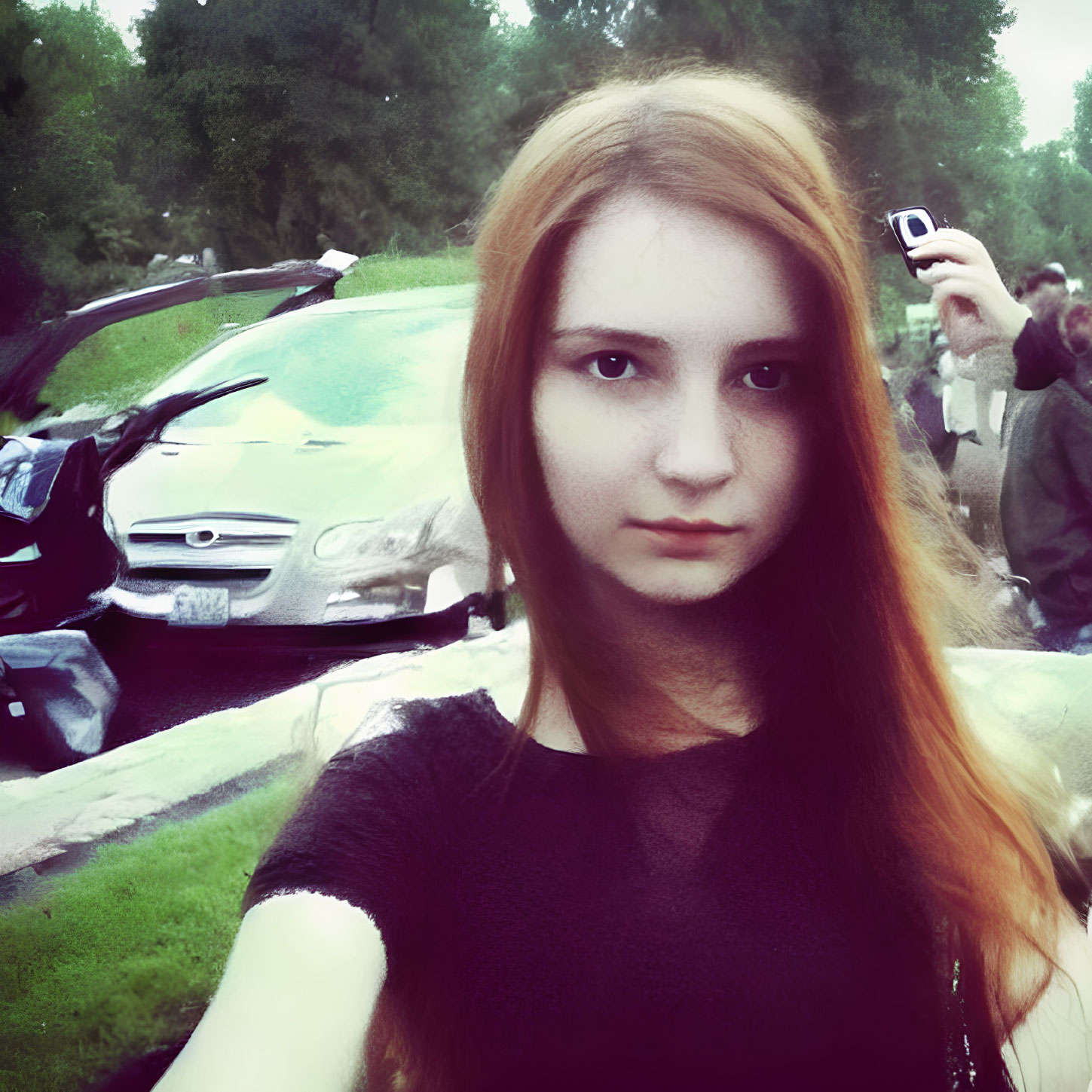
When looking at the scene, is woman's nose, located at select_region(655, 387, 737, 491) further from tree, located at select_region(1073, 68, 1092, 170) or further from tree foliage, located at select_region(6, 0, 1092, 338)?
tree, located at select_region(1073, 68, 1092, 170)

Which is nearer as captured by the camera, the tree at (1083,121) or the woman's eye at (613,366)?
the woman's eye at (613,366)

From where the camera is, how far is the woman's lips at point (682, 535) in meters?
1.42

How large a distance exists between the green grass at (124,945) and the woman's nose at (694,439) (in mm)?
747

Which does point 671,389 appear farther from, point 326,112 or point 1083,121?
point 1083,121

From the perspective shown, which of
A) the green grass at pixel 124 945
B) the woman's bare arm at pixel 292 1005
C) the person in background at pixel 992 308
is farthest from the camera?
the person in background at pixel 992 308

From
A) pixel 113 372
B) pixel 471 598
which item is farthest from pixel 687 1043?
pixel 113 372

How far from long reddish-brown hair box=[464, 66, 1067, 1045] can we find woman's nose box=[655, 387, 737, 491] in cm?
18

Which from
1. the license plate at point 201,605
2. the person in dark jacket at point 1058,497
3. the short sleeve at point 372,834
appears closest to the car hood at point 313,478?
the license plate at point 201,605

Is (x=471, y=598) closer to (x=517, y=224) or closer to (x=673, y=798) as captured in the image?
(x=673, y=798)

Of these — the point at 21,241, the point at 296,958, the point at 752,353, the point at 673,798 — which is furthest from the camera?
the point at 21,241

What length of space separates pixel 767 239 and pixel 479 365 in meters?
0.45

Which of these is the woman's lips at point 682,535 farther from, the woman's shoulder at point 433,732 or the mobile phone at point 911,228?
the mobile phone at point 911,228

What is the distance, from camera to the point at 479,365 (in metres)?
1.43

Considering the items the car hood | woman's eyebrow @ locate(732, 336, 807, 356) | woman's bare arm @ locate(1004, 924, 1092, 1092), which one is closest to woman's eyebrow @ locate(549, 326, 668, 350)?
woman's eyebrow @ locate(732, 336, 807, 356)
